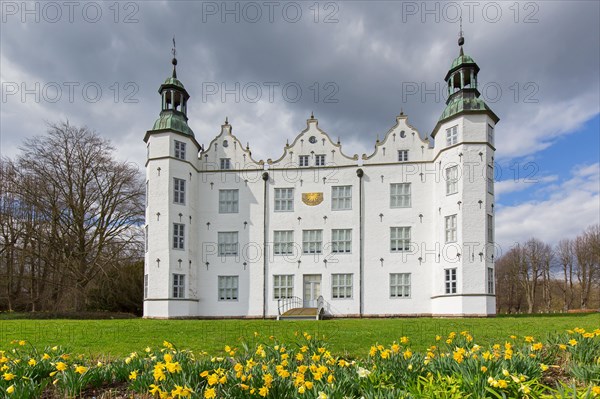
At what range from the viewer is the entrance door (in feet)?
83.6

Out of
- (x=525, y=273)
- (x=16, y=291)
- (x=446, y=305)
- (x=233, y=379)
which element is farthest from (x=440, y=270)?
(x=525, y=273)

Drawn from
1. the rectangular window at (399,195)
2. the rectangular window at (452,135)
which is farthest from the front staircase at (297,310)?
the rectangular window at (452,135)

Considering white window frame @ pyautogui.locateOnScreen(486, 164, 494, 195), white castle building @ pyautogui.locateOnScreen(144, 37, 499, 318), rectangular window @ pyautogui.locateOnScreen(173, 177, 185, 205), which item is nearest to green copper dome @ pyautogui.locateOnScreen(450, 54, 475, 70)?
white castle building @ pyautogui.locateOnScreen(144, 37, 499, 318)

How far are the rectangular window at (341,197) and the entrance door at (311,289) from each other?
14.4 feet

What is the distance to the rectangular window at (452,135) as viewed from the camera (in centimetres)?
2397

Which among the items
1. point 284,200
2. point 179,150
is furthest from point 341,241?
point 179,150

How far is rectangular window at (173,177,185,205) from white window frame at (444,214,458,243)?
50.9 ft

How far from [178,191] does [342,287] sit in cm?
1148

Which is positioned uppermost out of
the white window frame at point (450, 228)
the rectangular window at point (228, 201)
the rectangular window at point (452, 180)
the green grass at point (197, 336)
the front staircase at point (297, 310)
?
the rectangular window at point (452, 180)

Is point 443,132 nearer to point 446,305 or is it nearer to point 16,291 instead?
point 446,305

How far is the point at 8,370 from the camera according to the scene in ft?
18.6

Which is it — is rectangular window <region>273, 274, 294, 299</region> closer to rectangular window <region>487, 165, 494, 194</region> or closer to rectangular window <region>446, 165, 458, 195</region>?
rectangular window <region>446, 165, 458, 195</region>

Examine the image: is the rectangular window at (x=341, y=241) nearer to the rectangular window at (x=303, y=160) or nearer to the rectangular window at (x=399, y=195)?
the rectangular window at (x=399, y=195)

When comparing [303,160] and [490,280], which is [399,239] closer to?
[490,280]
